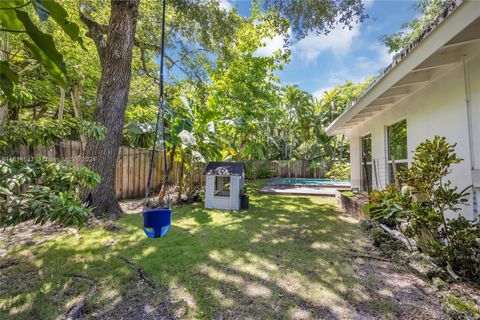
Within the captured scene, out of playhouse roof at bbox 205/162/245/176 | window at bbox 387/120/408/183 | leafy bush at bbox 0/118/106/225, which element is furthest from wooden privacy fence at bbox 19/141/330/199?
window at bbox 387/120/408/183

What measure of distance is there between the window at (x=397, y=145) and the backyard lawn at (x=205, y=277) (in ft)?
7.09

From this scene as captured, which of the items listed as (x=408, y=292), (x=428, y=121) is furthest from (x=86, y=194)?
(x=428, y=121)

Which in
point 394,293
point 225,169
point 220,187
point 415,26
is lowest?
point 394,293

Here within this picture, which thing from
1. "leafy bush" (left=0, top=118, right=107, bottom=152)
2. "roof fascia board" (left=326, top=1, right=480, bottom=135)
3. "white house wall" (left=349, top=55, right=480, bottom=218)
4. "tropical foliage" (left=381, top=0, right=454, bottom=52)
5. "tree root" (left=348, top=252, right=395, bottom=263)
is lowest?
"tree root" (left=348, top=252, right=395, bottom=263)

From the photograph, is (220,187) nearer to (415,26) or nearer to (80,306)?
(80,306)

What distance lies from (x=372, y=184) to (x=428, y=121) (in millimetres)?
3296

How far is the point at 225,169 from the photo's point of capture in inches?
253

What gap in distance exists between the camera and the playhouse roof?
6293mm

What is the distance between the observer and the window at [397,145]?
4932mm

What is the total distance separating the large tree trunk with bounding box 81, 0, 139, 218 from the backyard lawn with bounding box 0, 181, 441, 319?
107 cm

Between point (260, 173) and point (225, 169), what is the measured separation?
36.3 ft

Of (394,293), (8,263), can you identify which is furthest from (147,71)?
(394,293)

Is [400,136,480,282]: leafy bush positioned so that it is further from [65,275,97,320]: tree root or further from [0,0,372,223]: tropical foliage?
[65,275,97,320]: tree root

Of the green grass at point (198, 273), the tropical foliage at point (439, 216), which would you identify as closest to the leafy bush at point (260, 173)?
the green grass at point (198, 273)
